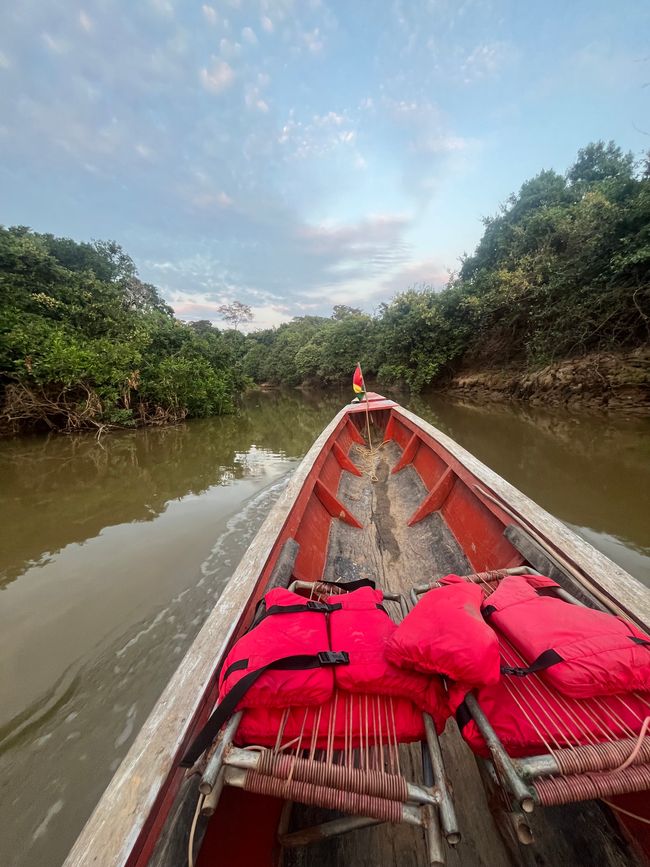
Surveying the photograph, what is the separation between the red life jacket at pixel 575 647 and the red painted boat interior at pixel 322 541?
1.52 ft

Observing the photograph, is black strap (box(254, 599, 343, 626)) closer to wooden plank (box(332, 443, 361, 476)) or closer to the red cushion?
the red cushion

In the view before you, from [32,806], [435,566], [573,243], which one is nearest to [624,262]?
[573,243]

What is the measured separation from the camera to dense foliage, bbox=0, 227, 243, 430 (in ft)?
28.4

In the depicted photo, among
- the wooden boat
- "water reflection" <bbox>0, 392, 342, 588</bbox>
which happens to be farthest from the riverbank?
the wooden boat

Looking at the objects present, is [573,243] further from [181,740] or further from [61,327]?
[61,327]

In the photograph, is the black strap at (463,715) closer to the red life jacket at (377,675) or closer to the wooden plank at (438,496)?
the red life jacket at (377,675)

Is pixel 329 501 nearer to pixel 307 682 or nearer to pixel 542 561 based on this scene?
pixel 542 561

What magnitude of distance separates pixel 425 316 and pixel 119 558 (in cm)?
1631

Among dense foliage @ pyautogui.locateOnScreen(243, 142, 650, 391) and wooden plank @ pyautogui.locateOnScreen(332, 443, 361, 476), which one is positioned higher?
dense foliage @ pyautogui.locateOnScreen(243, 142, 650, 391)

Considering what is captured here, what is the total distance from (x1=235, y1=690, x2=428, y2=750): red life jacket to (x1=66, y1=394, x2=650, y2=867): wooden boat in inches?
4.1

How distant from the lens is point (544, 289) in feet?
35.3

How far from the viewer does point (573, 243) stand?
10.8 meters

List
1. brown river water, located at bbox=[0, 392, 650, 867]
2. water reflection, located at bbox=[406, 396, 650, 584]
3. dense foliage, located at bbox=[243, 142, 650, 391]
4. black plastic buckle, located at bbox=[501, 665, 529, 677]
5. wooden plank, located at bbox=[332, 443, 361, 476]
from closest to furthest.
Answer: black plastic buckle, located at bbox=[501, 665, 529, 677], brown river water, located at bbox=[0, 392, 650, 867], water reflection, located at bbox=[406, 396, 650, 584], wooden plank, located at bbox=[332, 443, 361, 476], dense foliage, located at bbox=[243, 142, 650, 391]

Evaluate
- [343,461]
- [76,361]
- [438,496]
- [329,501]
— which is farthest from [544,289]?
[76,361]
